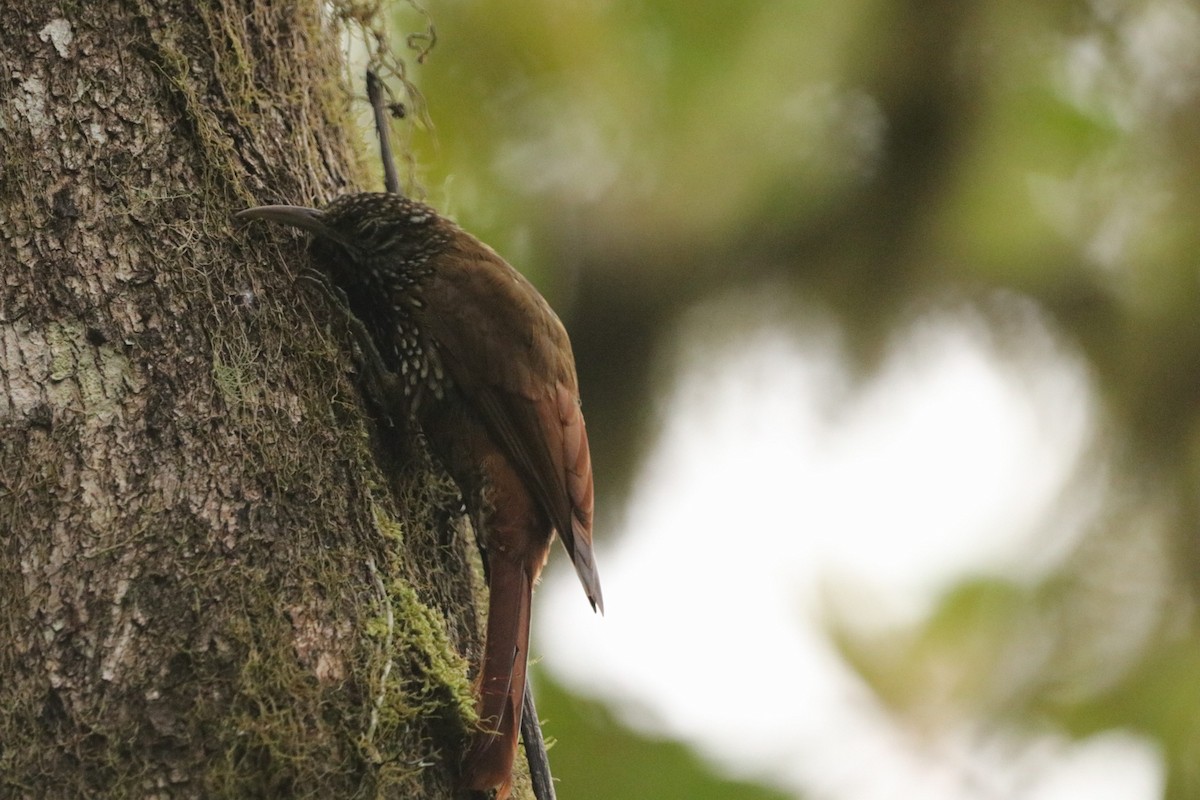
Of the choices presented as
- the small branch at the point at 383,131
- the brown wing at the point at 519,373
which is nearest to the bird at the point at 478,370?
the brown wing at the point at 519,373

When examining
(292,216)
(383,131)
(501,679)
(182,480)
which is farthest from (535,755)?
(383,131)

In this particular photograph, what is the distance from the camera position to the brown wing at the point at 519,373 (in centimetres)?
265

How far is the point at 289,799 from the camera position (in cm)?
177

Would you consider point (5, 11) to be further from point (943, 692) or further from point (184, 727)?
point (943, 692)

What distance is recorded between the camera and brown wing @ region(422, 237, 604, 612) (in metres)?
2.65

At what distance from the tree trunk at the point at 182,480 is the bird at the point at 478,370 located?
0.46 feet

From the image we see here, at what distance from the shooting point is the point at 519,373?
2.77 m

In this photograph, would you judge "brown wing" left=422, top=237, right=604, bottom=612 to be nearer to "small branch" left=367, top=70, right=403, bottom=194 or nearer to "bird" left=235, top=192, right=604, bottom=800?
"bird" left=235, top=192, right=604, bottom=800

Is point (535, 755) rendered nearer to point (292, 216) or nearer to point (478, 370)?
point (478, 370)

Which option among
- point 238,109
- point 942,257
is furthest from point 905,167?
point 238,109

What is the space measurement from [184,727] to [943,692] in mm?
3333

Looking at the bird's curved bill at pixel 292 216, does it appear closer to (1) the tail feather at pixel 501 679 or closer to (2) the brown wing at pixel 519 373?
(2) the brown wing at pixel 519 373

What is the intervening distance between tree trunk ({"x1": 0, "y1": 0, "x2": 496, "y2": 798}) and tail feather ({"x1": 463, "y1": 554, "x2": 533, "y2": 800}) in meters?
0.05

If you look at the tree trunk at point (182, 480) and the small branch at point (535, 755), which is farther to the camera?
the small branch at point (535, 755)
